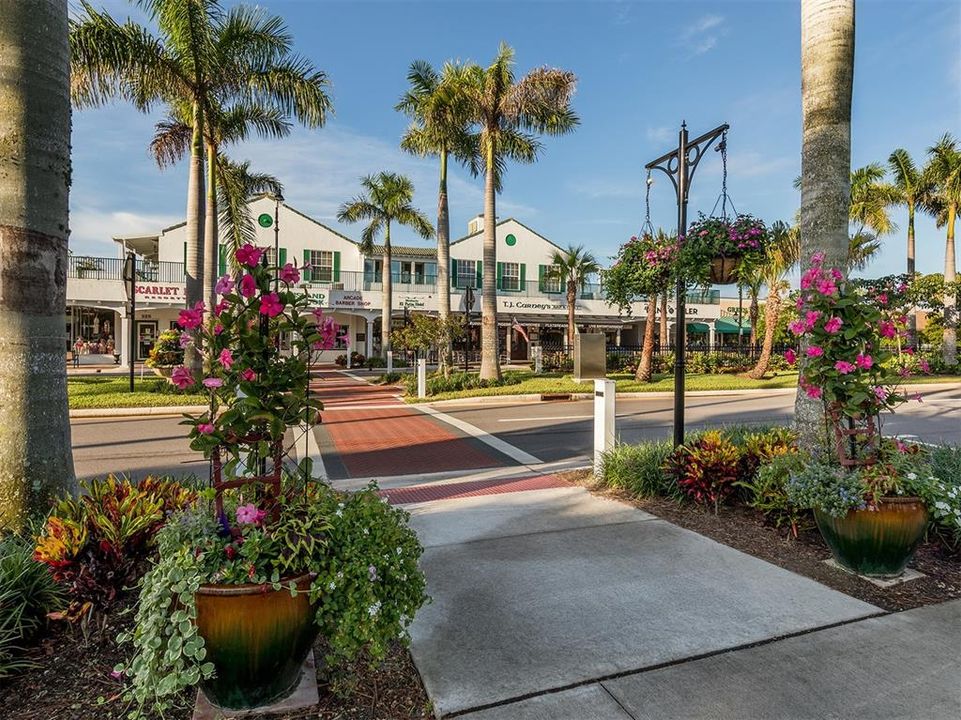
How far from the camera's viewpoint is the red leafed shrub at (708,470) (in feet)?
17.8

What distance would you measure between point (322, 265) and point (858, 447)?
109ft

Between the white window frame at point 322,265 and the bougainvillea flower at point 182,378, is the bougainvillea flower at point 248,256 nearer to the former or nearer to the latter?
the bougainvillea flower at point 182,378

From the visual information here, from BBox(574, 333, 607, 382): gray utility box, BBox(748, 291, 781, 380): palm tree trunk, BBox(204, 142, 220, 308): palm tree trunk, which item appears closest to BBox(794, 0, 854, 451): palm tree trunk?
Answer: BBox(574, 333, 607, 382): gray utility box

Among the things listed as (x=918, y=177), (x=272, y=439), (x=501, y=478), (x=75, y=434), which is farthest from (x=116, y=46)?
(x=918, y=177)

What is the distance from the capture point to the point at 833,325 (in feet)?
13.2

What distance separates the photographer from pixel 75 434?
35.3 feet

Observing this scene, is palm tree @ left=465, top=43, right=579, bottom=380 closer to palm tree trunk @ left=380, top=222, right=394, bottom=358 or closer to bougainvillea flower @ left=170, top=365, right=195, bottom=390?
palm tree trunk @ left=380, top=222, right=394, bottom=358

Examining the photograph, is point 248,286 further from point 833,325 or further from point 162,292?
point 162,292

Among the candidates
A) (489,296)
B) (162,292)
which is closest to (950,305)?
(489,296)

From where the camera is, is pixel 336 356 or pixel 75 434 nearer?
pixel 75 434

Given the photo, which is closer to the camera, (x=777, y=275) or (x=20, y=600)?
(x=20, y=600)

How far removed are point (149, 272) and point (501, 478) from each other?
2870 centimetres

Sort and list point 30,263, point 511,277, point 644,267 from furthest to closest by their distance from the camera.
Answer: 1. point 511,277
2. point 644,267
3. point 30,263

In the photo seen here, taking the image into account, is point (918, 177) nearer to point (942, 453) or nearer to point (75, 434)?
point (942, 453)
